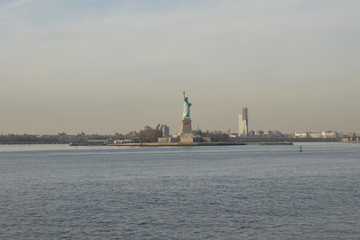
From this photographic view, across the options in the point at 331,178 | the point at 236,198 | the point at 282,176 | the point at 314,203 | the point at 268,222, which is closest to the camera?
the point at 268,222

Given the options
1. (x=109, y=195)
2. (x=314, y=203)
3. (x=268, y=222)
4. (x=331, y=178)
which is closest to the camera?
(x=268, y=222)

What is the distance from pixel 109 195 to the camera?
127ft

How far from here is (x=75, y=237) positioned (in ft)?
79.3

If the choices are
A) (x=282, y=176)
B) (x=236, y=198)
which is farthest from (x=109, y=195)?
(x=282, y=176)

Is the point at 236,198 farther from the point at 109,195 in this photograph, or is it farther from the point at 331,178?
the point at 331,178

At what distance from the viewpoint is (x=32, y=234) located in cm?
2489

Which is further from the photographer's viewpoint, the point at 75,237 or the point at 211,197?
the point at 211,197

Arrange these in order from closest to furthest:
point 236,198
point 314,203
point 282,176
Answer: point 314,203
point 236,198
point 282,176

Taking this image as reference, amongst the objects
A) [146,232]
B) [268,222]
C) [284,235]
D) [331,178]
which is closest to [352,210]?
[268,222]

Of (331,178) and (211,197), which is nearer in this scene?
(211,197)

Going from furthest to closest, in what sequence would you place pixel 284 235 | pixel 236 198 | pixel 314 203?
pixel 236 198 < pixel 314 203 < pixel 284 235

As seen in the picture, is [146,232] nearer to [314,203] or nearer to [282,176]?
[314,203]

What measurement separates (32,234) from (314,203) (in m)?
17.5

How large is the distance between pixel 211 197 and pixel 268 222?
985cm
